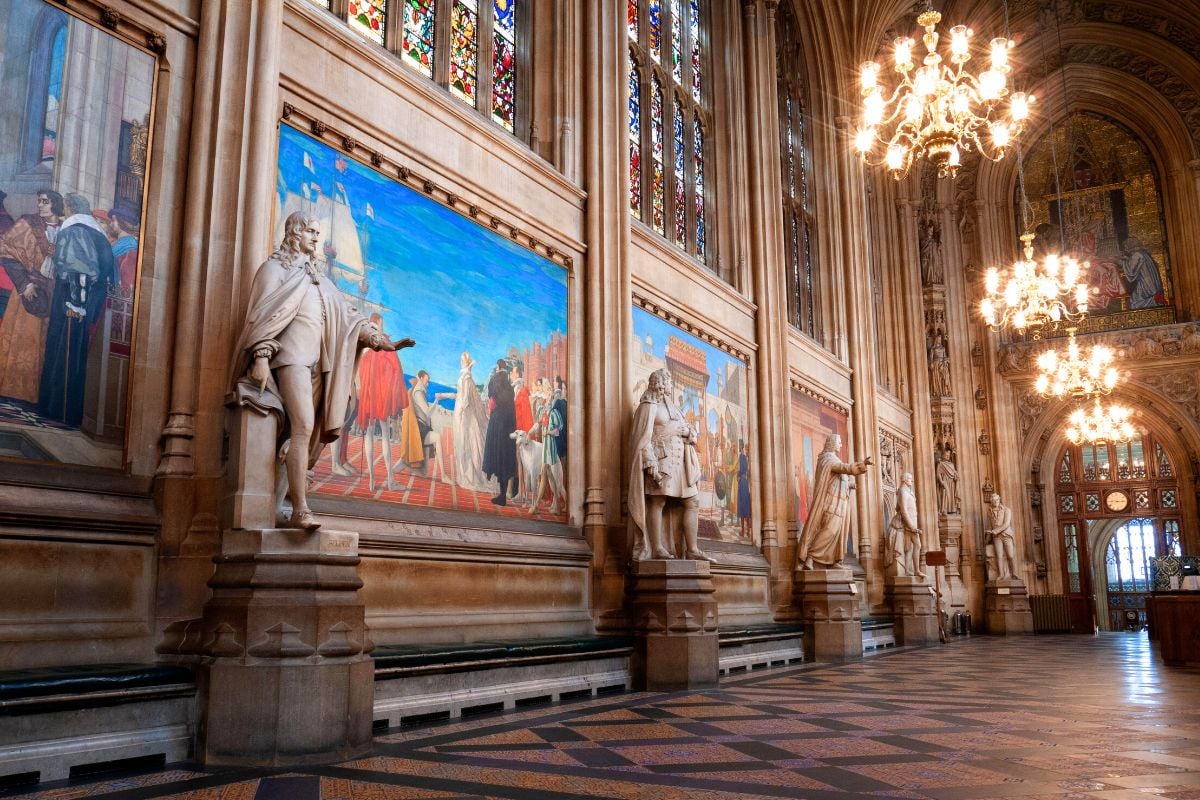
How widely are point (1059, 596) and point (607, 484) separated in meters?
19.0

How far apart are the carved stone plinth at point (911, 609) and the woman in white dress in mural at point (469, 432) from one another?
11.7 m

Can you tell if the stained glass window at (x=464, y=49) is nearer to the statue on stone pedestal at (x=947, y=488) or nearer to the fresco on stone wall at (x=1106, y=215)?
the statue on stone pedestal at (x=947, y=488)

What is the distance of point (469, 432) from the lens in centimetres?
937

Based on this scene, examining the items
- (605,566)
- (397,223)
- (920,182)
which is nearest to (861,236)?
(920,182)

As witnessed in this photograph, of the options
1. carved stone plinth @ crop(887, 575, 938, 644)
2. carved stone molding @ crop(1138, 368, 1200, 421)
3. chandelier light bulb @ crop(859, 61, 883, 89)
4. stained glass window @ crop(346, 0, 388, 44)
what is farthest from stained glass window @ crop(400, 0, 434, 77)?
carved stone molding @ crop(1138, 368, 1200, 421)

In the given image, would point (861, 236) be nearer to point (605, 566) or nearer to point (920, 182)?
point (920, 182)

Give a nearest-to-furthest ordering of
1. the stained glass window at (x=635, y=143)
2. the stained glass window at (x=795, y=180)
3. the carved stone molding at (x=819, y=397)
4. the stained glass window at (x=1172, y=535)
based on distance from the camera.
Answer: the stained glass window at (x=635, y=143) → the carved stone molding at (x=819, y=397) → the stained glass window at (x=795, y=180) → the stained glass window at (x=1172, y=535)

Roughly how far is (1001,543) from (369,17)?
2137 cm

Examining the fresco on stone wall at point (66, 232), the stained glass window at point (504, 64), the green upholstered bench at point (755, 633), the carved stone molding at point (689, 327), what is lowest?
the green upholstered bench at point (755, 633)

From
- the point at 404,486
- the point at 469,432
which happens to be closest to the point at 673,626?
the point at 469,432

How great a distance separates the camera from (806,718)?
740 cm

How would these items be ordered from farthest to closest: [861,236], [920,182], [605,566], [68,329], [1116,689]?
[920,182], [861,236], [605,566], [1116,689], [68,329]

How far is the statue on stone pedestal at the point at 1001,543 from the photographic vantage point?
25.0 meters

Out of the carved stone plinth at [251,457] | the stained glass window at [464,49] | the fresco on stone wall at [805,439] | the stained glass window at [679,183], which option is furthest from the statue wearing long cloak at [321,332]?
the fresco on stone wall at [805,439]
